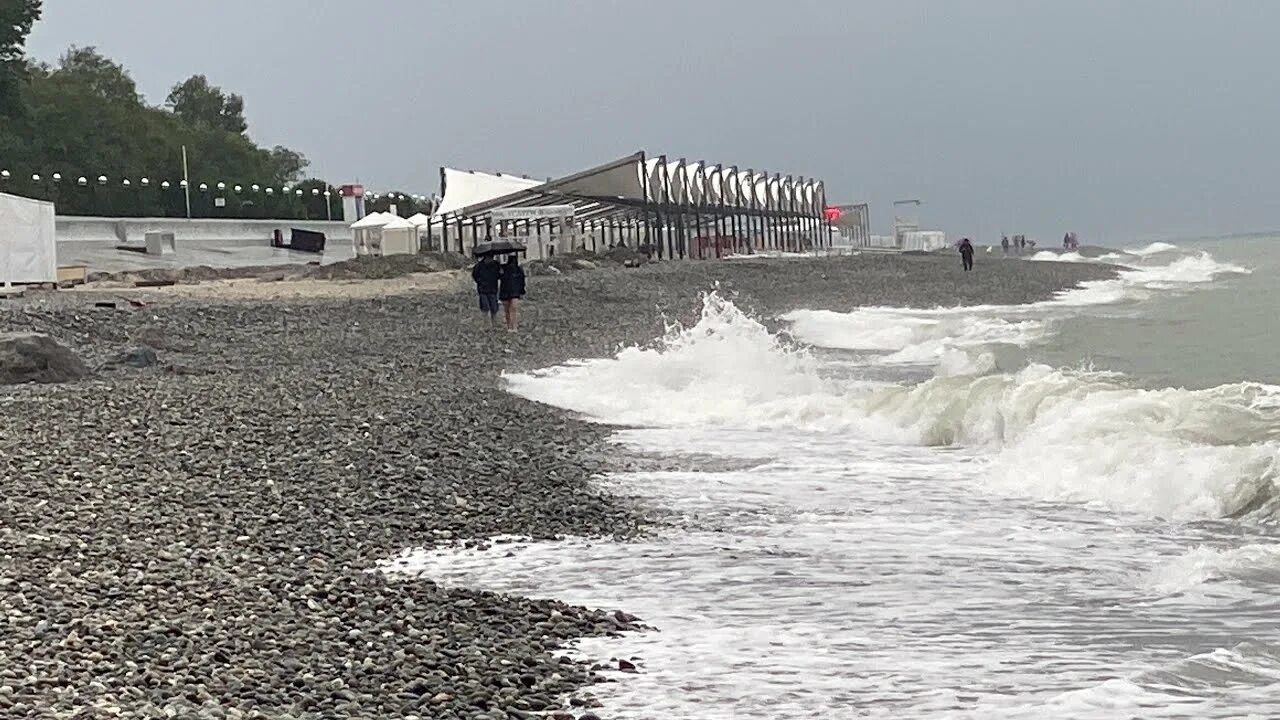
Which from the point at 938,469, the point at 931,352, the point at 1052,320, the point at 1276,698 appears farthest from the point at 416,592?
the point at 1052,320

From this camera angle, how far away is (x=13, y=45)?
6156cm

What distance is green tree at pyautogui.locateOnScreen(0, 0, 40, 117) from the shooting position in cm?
6066

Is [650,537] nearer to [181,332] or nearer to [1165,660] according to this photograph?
[1165,660]

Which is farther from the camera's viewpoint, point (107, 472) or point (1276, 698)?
point (107, 472)

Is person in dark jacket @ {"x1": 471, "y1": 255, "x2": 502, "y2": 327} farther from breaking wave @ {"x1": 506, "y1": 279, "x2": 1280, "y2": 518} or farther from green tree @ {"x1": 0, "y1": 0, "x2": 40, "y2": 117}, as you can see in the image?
green tree @ {"x1": 0, "y1": 0, "x2": 40, "y2": 117}

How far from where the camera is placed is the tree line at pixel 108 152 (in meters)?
61.2

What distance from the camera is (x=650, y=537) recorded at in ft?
31.1

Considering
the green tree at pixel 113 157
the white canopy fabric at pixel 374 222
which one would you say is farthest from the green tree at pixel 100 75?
the white canopy fabric at pixel 374 222

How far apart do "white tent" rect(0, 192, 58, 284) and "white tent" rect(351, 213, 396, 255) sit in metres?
30.9

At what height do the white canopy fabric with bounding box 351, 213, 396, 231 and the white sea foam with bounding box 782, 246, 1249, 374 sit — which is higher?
the white canopy fabric with bounding box 351, 213, 396, 231

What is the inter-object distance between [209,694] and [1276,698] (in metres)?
3.94

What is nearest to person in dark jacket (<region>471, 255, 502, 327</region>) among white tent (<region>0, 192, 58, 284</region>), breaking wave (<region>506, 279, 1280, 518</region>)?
breaking wave (<region>506, 279, 1280, 518</region>)

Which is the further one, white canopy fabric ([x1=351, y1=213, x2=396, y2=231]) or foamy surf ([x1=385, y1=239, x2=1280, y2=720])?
white canopy fabric ([x1=351, y1=213, x2=396, y2=231])

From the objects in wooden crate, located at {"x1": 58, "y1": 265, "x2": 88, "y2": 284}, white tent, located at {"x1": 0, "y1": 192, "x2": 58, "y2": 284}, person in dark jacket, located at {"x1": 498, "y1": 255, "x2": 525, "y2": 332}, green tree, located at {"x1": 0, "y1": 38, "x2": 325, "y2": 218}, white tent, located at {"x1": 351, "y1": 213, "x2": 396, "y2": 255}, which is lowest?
person in dark jacket, located at {"x1": 498, "y1": 255, "x2": 525, "y2": 332}
